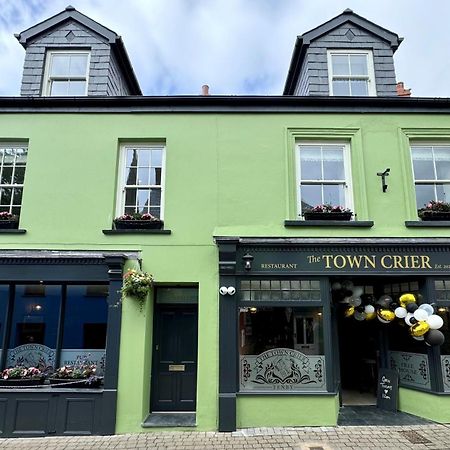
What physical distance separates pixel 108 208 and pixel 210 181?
2309mm

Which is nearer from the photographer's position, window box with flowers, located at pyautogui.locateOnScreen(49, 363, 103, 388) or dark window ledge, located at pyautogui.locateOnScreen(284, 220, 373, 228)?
window box with flowers, located at pyautogui.locateOnScreen(49, 363, 103, 388)

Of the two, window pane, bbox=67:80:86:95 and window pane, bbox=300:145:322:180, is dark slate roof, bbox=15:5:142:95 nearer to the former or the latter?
window pane, bbox=67:80:86:95

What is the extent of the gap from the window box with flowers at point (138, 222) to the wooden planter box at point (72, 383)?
3136 millimetres

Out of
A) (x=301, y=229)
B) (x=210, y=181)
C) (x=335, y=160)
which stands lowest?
(x=301, y=229)

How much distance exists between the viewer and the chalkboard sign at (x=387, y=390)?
845 centimetres

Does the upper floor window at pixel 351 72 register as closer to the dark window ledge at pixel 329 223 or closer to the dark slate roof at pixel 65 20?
the dark window ledge at pixel 329 223

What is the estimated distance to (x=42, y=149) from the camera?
855 cm

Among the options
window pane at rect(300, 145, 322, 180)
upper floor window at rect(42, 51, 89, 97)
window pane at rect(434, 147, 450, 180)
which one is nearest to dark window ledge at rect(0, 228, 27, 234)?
upper floor window at rect(42, 51, 89, 97)

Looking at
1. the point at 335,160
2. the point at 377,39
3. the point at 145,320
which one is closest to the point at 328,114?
the point at 335,160

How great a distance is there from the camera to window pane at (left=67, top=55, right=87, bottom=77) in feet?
30.4

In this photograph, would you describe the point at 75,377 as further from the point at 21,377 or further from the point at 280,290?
the point at 280,290

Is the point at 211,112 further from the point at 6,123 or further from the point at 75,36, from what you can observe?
the point at 6,123

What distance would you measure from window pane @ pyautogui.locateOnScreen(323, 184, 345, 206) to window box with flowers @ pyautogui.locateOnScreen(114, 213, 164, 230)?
3735 millimetres

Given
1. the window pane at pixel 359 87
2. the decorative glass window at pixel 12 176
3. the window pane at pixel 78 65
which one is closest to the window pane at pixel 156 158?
the window pane at pixel 78 65
